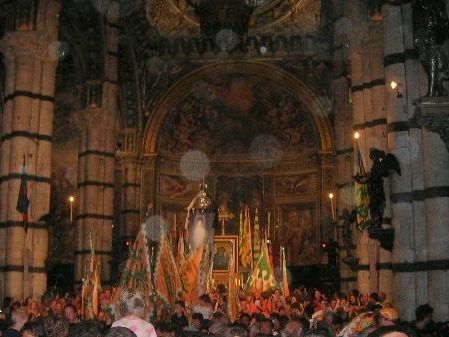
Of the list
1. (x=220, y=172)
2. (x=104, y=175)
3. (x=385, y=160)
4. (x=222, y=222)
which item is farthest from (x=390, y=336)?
(x=220, y=172)

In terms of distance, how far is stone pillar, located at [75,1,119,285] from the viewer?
26.2 meters

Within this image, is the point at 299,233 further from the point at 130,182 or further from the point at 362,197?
the point at 362,197

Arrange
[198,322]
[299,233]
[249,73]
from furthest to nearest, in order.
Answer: [249,73], [299,233], [198,322]

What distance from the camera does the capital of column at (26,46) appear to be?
788 inches

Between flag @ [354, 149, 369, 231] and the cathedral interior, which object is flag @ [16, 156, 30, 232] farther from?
flag @ [354, 149, 369, 231]

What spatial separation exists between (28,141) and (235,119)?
16017 millimetres

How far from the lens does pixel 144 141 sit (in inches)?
1297

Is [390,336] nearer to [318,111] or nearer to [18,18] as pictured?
[18,18]

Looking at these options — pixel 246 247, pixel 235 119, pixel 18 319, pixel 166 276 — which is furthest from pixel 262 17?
pixel 18 319

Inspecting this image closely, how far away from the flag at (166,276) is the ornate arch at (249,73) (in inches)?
761

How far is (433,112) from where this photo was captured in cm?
1017

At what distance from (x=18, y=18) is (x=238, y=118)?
52.4ft

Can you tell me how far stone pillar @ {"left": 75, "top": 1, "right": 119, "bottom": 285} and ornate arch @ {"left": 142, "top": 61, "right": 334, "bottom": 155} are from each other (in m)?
6.02

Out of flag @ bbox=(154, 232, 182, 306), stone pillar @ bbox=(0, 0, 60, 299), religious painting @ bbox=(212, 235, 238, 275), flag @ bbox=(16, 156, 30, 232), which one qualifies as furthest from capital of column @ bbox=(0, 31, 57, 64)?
religious painting @ bbox=(212, 235, 238, 275)
